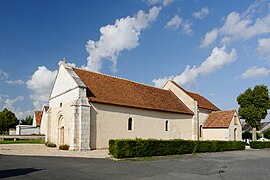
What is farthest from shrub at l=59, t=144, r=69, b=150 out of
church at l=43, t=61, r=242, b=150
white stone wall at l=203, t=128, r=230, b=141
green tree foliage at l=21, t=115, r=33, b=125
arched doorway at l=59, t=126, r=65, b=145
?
green tree foliage at l=21, t=115, r=33, b=125

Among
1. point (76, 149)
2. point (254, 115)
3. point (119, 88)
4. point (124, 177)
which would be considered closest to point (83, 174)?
point (124, 177)

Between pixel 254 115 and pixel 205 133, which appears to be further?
pixel 254 115

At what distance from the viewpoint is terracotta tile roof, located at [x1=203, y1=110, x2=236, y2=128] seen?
1394 inches

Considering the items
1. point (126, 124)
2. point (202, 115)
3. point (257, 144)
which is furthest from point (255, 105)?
point (126, 124)

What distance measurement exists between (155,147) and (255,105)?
2807 centimetres

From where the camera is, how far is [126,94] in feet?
93.6

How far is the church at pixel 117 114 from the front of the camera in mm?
23141

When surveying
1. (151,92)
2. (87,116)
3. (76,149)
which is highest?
(151,92)

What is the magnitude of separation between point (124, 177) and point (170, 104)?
23.3 meters

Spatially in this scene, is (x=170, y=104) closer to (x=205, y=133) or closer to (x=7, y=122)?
(x=205, y=133)

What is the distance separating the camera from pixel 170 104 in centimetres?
3356

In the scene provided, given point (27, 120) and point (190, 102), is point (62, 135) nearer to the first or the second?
point (190, 102)

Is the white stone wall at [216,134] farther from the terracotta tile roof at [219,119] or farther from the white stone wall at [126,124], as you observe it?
the white stone wall at [126,124]

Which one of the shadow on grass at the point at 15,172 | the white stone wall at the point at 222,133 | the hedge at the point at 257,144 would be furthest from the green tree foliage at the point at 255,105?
the shadow on grass at the point at 15,172
